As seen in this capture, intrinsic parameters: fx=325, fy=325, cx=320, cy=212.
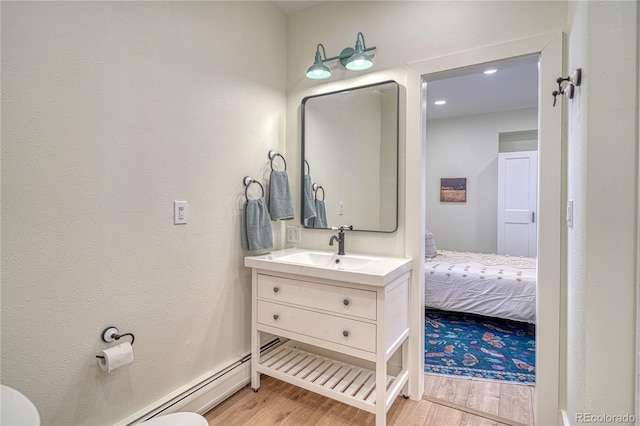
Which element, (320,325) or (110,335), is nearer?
(110,335)

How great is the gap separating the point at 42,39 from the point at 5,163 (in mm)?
495

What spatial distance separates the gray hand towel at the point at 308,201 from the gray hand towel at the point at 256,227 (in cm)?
36

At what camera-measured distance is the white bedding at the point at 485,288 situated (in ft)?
9.76

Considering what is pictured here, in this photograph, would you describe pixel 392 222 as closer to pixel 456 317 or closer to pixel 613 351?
pixel 613 351

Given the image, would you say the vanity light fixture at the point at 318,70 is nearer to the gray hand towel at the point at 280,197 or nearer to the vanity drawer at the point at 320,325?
the gray hand towel at the point at 280,197

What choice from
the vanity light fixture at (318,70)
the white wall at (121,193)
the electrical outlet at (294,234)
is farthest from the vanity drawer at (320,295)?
the vanity light fixture at (318,70)

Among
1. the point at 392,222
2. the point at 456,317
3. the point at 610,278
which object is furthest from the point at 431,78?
the point at 456,317

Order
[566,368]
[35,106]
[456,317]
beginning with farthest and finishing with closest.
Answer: [456,317], [566,368], [35,106]

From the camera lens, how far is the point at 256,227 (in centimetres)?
213

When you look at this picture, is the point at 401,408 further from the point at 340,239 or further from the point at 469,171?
the point at 469,171

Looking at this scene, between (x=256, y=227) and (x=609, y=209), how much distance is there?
68.2 inches

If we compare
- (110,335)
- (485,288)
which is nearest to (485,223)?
(485,288)

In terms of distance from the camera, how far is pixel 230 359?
2078mm

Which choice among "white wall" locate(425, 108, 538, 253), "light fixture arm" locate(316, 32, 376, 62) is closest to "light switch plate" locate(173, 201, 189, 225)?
"light fixture arm" locate(316, 32, 376, 62)
